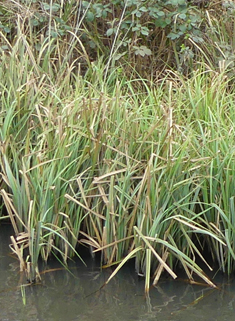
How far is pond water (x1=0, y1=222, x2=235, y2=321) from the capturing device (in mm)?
3363

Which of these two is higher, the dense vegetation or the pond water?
the dense vegetation

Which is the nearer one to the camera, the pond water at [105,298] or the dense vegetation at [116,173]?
the pond water at [105,298]

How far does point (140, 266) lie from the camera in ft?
12.5

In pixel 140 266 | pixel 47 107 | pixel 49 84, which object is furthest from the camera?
pixel 49 84

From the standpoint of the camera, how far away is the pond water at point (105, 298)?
3.36 m

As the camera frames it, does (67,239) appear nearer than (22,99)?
Yes

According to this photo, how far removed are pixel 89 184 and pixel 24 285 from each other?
84 cm

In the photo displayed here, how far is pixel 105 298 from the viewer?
11.6 ft

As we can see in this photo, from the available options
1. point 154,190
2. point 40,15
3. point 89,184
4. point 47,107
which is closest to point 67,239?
point 89,184

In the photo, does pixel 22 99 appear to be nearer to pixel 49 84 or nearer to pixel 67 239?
pixel 49 84

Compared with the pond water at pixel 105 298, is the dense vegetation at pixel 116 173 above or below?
above

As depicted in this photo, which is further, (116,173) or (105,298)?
(116,173)

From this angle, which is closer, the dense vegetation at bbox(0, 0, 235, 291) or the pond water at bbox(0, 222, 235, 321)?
the pond water at bbox(0, 222, 235, 321)

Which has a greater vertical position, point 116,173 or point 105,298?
point 116,173
